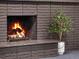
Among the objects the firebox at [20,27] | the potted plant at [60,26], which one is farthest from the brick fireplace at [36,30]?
the potted plant at [60,26]

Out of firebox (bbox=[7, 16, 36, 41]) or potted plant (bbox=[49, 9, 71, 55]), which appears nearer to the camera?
potted plant (bbox=[49, 9, 71, 55])

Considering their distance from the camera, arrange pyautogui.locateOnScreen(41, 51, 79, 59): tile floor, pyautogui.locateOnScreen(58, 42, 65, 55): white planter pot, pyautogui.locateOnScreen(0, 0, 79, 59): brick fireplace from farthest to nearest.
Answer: pyautogui.locateOnScreen(58, 42, 65, 55): white planter pot < pyautogui.locateOnScreen(41, 51, 79, 59): tile floor < pyautogui.locateOnScreen(0, 0, 79, 59): brick fireplace

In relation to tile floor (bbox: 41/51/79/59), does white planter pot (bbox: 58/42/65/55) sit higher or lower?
higher

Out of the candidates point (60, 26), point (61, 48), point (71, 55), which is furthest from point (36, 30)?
point (71, 55)

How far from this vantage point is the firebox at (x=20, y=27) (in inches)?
206

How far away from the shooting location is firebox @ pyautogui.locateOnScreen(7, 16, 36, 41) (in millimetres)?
5242

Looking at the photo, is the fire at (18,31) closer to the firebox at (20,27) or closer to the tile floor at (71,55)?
the firebox at (20,27)

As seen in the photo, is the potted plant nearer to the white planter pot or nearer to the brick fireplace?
the white planter pot

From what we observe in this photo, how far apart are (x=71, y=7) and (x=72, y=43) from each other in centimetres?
82

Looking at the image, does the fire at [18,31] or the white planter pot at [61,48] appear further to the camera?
the fire at [18,31]

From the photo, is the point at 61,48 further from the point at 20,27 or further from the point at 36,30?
the point at 20,27

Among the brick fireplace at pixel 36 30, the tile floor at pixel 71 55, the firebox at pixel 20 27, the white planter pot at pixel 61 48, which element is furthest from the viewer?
the firebox at pixel 20 27

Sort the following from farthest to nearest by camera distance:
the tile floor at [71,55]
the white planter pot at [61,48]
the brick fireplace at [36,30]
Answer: the white planter pot at [61,48] < the tile floor at [71,55] < the brick fireplace at [36,30]

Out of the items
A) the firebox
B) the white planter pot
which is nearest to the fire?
the firebox
